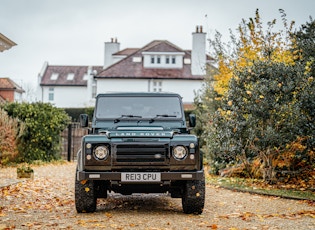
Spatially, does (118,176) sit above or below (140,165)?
below

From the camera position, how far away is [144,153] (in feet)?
25.7

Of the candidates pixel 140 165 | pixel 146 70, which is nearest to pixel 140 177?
pixel 140 165

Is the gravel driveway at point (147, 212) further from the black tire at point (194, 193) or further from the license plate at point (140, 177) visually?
the license plate at point (140, 177)

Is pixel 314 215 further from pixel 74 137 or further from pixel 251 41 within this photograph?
pixel 74 137

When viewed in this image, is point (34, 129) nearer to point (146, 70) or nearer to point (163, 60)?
point (146, 70)

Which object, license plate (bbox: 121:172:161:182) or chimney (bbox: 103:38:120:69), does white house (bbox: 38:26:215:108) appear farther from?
license plate (bbox: 121:172:161:182)

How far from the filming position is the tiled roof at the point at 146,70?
43.0m

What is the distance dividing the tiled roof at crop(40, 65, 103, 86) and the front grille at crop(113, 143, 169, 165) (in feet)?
155

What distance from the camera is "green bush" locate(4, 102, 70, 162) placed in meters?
20.0

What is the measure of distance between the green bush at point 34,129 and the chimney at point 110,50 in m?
26.4

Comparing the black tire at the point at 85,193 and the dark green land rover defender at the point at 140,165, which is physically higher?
the dark green land rover defender at the point at 140,165

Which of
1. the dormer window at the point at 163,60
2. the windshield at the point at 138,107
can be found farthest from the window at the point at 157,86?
the windshield at the point at 138,107

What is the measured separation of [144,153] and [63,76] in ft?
162

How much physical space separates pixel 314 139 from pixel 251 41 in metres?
5.91
